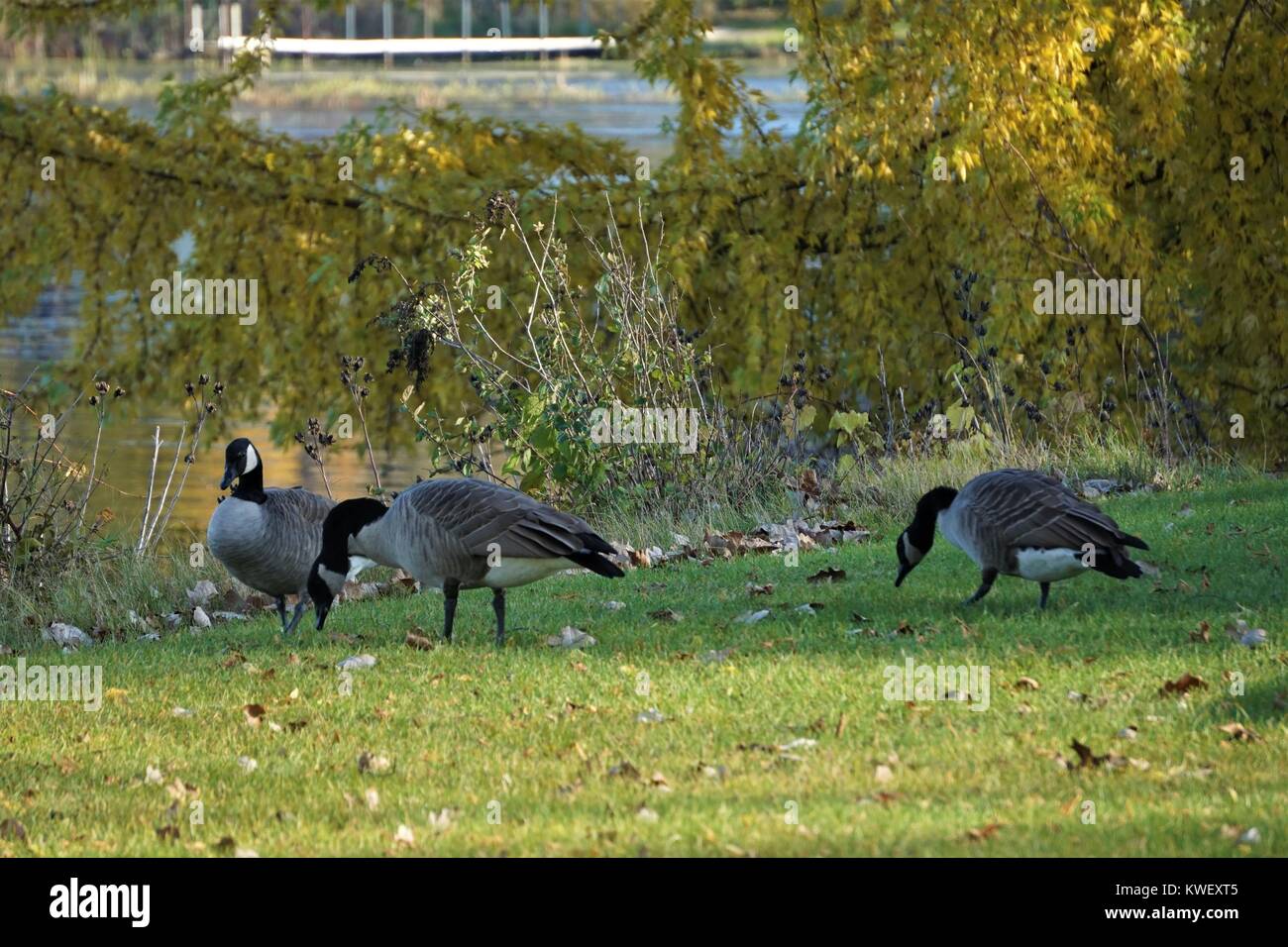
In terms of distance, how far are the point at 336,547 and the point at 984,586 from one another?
12.0 feet

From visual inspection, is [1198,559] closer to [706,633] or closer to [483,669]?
[706,633]

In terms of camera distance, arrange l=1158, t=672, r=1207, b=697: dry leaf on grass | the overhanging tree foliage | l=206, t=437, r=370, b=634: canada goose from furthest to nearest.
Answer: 1. the overhanging tree foliage
2. l=206, t=437, r=370, b=634: canada goose
3. l=1158, t=672, r=1207, b=697: dry leaf on grass

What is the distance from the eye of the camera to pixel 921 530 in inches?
385

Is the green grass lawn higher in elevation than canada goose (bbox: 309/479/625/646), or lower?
lower

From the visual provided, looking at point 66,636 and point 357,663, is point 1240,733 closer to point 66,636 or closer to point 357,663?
point 357,663

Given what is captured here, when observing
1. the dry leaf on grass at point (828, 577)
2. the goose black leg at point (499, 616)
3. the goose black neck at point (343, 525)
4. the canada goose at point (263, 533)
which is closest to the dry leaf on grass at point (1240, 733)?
the goose black leg at point (499, 616)

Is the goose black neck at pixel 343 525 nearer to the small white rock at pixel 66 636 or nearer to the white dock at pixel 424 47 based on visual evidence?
the small white rock at pixel 66 636

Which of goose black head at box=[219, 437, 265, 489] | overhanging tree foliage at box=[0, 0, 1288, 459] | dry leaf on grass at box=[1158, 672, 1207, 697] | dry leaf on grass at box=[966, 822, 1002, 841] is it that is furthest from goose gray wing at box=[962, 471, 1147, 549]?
overhanging tree foliage at box=[0, 0, 1288, 459]

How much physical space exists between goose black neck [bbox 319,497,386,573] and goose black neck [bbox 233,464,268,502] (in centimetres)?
98

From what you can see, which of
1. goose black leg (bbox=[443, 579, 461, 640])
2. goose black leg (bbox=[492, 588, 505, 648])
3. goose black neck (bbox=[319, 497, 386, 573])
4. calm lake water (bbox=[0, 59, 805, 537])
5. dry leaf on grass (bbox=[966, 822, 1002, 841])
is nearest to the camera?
dry leaf on grass (bbox=[966, 822, 1002, 841])

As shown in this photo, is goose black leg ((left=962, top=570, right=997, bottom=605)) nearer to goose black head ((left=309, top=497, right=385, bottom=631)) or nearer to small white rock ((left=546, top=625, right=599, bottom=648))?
small white rock ((left=546, top=625, right=599, bottom=648))

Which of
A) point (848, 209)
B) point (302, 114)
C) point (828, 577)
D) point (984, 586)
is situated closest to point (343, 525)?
point (828, 577)

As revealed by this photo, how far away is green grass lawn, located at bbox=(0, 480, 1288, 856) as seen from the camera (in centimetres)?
596

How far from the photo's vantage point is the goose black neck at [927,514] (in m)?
9.70
